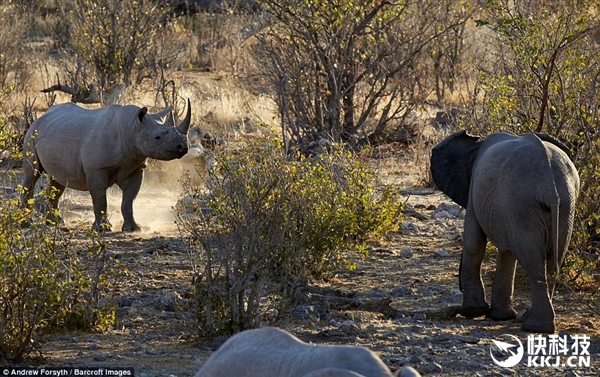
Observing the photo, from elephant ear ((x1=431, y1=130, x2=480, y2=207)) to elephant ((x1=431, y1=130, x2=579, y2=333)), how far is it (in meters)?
0.28

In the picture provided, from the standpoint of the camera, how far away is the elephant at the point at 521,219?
705cm

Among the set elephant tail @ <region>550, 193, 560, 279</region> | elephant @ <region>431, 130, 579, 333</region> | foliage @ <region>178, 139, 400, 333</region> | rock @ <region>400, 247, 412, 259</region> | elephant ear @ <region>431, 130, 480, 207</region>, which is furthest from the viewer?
rock @ <region>400, 247, 412, 259</region>

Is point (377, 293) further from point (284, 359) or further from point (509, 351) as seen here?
point (284, 359)

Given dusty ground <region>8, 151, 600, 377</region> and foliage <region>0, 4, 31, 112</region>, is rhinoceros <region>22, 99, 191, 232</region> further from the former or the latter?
foliage <region>0, 4, 31, 112</region>

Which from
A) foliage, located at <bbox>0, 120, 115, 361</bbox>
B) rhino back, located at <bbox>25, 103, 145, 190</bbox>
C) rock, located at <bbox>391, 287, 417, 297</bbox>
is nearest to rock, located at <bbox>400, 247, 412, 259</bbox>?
rock, located at <bbox>391, 287, 417, 297</bbox>

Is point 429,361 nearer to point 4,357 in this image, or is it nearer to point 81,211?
point 4,357

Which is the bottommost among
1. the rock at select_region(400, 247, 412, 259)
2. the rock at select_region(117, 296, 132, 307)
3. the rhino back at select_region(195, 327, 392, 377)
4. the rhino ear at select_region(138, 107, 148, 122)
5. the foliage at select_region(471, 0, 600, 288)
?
the rock at select_region(400, 247, 412, 259)

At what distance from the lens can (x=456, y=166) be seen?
8.23m

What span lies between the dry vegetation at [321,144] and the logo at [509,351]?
0.11 meters

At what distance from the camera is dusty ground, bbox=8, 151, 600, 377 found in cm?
634

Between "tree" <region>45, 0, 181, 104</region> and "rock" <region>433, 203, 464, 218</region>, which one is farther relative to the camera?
"tree" <region>45, 0, 181, 104</region>

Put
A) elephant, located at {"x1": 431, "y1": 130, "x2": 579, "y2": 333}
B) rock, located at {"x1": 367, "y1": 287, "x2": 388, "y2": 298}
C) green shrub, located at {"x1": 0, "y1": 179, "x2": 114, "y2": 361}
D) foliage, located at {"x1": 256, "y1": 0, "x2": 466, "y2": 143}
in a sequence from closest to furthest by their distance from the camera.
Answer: green shrub, located at {"x1": 0, "y1": 179, "x2": 114, "y2": 361} → elephant, located at {"x1": 431, "y1": 130, "x2": 579, "y2": 333} → rock, located at {"x1": 367, "y1": 287, "x2": 388, "y2": 298} → foliage, located at {"x1": 256, "y1": 0, "x2": 466, "y2": 143}

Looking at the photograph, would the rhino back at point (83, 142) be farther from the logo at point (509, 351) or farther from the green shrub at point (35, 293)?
the logo at point (509, 351)

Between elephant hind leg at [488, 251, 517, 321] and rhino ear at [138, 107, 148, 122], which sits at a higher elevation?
rhino ear at [138, 107, 148, 122]
